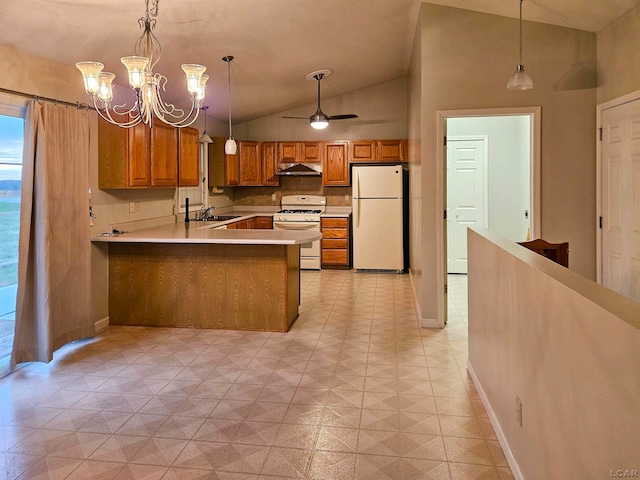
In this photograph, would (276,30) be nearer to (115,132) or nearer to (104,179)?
(115,132)

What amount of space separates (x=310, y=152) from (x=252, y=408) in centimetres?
555

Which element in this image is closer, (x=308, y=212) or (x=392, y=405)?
(x=392, y=405)

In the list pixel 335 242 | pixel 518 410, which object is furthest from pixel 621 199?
pixel 335 242

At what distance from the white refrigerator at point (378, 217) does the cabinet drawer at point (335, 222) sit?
0.64ft

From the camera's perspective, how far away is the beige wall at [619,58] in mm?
3537

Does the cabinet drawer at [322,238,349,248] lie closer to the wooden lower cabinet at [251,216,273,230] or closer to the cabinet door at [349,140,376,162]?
the wooden lower cabinet at [251,216,273,230]

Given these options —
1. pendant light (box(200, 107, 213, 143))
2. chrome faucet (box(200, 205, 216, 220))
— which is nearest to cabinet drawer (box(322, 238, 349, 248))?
chrome faucet (box(200, 205, 216, 220))

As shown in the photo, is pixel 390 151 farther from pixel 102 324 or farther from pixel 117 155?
pixel 102 324

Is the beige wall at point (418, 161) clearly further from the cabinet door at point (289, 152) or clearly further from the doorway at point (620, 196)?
the cabinet door at point (289, 152)

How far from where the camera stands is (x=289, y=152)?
26.0 ft

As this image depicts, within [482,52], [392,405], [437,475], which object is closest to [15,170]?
[392,405]

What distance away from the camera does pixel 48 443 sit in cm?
250

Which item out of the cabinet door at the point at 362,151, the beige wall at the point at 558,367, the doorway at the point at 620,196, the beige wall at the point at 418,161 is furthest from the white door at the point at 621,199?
the cabinet door at the point at 362,151

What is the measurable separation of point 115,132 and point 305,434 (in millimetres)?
3196
